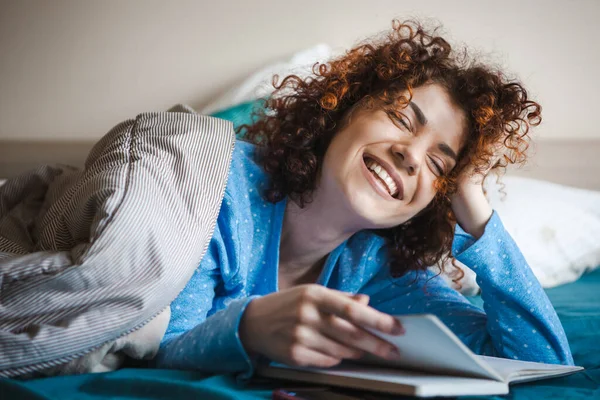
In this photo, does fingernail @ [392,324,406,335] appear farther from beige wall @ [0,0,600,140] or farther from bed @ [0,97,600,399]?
beige wall @ [0,0,600,140]

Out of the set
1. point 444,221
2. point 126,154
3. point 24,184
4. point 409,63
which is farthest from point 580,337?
point 24,184

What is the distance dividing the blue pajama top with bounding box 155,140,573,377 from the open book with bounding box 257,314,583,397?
0.24 meters

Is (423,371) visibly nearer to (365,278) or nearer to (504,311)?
(504,311)

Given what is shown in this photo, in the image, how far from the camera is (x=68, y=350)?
726 mm

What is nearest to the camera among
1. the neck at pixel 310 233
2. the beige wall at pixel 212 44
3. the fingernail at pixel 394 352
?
the fingernail at pixel 394 352

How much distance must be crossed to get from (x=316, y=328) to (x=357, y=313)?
0.07 metres

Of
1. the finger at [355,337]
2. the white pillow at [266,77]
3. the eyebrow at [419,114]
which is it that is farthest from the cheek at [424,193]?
the white pillow at [266,77]

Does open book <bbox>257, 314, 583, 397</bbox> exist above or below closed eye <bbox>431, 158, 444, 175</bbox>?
below

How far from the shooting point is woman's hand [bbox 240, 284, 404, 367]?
2.15ft

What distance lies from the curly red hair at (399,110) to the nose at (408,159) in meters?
0.06

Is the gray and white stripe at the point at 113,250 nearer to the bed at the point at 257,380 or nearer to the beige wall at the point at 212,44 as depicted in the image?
the bed at the point at 257,380

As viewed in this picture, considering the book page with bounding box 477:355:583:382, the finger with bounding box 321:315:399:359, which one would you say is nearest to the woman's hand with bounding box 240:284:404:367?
the finger with bounding box 321:315:399:359

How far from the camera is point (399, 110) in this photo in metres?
1.07

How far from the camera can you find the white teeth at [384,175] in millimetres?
1034
